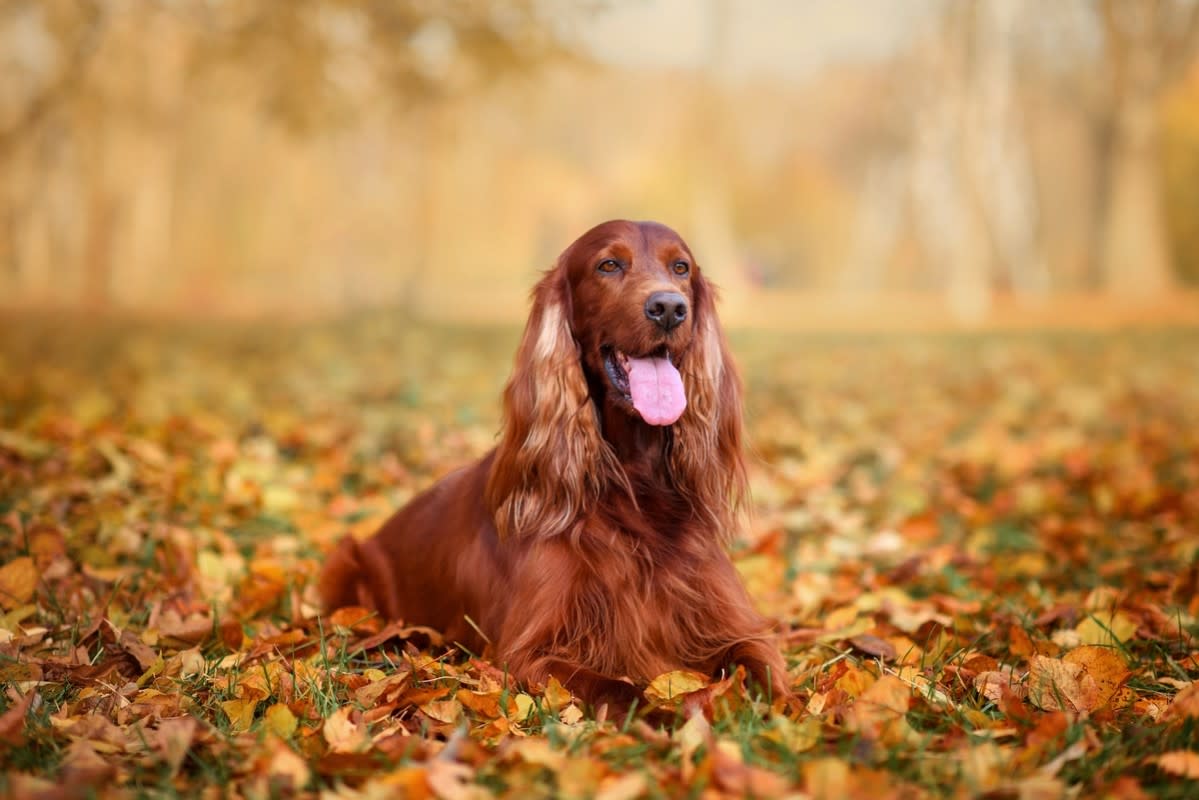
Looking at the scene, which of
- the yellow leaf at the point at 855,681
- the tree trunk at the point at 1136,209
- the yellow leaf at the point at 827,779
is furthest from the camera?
→ the tree trunk at the point at 1136,209

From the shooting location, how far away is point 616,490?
3133 mm

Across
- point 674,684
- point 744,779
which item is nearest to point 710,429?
point 674,684

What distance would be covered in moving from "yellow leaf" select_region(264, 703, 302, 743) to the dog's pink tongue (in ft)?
3.88

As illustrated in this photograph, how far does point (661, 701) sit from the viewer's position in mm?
2688

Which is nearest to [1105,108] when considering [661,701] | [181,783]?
[661,701]

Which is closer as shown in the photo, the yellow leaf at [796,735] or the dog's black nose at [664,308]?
the yellow leaf at [796,735]

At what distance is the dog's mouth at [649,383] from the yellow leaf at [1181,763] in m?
1.41

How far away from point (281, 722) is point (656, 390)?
1284 millimetres

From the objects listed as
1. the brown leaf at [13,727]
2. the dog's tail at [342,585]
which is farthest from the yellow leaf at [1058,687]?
the brown leaf at [13,727]

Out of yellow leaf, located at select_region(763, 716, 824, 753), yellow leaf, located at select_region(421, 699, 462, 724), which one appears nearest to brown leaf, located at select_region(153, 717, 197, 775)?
yellow leaf, located at select_region(421, 699, 462, 724)

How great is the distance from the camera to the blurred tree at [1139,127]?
529 inches

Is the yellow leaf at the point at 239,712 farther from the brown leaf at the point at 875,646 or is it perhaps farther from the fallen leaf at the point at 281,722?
the brown leaf at the point at 875,646

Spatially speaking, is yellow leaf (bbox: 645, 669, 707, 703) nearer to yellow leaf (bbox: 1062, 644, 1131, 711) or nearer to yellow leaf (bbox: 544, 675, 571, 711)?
yellow leaf (bbox: 544, 675, 571, 711)

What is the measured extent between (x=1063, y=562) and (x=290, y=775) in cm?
345
